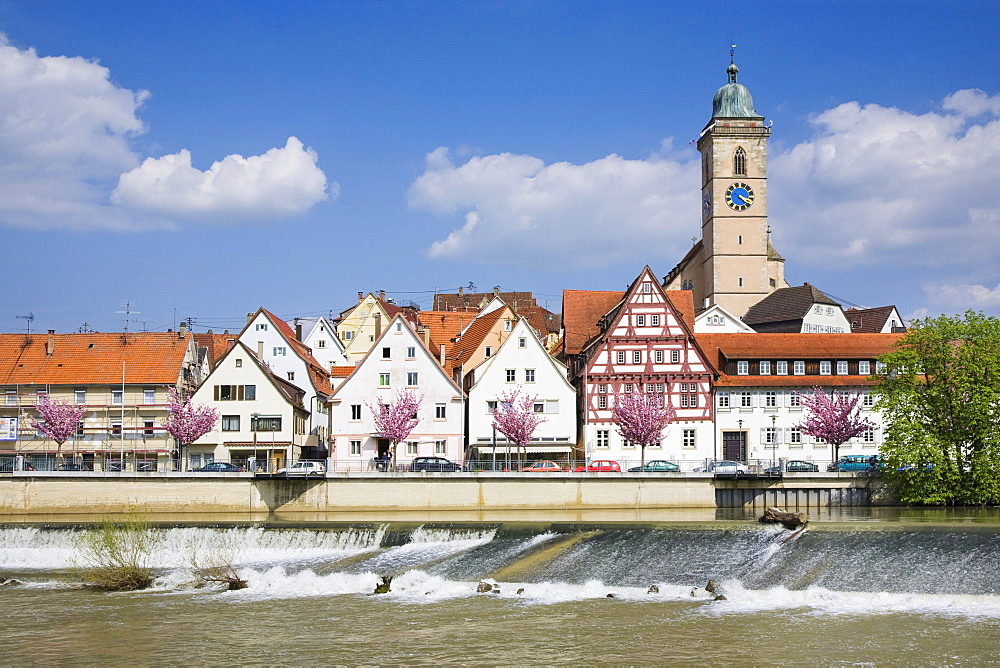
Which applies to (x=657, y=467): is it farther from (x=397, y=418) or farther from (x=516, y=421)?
(x=397, y=418)

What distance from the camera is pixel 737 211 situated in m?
109

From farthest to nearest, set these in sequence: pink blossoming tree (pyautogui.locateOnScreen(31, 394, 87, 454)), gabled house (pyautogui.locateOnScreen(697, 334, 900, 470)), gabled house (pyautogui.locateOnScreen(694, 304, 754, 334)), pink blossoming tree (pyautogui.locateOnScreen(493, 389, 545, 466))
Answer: gabled house (pyautogui.locateOnScreen(694, 304, 754, 334)), gabled house (pyautogui.locateOnScreen(697, 334, 900, 470)), pink blossoming tree (pyautogui.locateOnScreen(31, 394, 87, 454)), pink blossoming tree (pyautogui.locateOnScreen(493, 389, 545, 466))

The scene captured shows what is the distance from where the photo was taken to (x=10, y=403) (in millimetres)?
77188

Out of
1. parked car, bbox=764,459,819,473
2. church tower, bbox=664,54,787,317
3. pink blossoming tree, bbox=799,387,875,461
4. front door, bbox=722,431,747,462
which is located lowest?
parked car, bbox=764,459,819,473

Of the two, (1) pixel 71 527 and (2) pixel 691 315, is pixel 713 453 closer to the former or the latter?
(2) pixel 691 315

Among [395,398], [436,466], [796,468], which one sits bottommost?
[796,468]

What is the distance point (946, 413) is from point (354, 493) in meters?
30.5

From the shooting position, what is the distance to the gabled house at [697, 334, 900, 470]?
74.5 metres

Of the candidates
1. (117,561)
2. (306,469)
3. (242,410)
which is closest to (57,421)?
(242,410)

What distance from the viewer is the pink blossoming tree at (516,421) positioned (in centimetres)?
6781

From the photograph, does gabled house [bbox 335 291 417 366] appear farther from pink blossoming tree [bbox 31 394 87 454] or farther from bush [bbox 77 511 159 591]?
bush [bbox 77 511 159 591]

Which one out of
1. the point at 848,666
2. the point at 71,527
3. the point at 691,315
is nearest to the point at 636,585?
the point at 848,666

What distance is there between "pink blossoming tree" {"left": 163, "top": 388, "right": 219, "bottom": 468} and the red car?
2346 cm

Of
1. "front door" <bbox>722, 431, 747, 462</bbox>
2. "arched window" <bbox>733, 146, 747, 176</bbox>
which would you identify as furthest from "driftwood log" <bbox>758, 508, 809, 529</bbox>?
"arched window" <bbox>733, 146, 747, 176</bbox>
